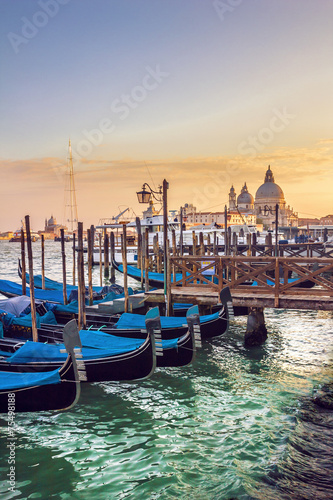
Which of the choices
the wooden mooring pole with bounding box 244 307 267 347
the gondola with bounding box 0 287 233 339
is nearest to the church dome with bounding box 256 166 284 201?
the wooden mooring pole with bounding box 244 307 267 347

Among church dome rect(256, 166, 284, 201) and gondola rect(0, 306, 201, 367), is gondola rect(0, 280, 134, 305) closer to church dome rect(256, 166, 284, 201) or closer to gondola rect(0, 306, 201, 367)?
gondola rect(0, 306, 201, 367)

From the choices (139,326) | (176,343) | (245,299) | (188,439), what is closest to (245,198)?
(245,299)

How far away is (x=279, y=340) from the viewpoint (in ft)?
32.4

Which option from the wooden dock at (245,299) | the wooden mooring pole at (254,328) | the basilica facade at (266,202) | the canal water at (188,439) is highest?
the basilica facade at (266,202)

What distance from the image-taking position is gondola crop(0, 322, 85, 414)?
541 centimetres

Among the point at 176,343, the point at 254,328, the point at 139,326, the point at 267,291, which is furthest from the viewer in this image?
the point at 267,291

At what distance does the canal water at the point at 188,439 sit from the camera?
430cm

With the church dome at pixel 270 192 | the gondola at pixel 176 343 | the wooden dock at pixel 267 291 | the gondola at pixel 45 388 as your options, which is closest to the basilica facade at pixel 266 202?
the church dome at pixel 270 192

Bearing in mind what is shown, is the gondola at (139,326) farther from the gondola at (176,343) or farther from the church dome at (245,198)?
the church dome at (245,198)

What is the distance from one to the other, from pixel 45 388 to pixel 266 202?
10410 cm

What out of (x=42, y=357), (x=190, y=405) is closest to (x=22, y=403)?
(x=42, y=357)

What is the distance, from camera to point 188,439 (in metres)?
5.25

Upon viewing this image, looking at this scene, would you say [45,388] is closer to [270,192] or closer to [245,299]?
[245,299]

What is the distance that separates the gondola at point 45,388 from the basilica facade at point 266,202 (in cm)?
9268
